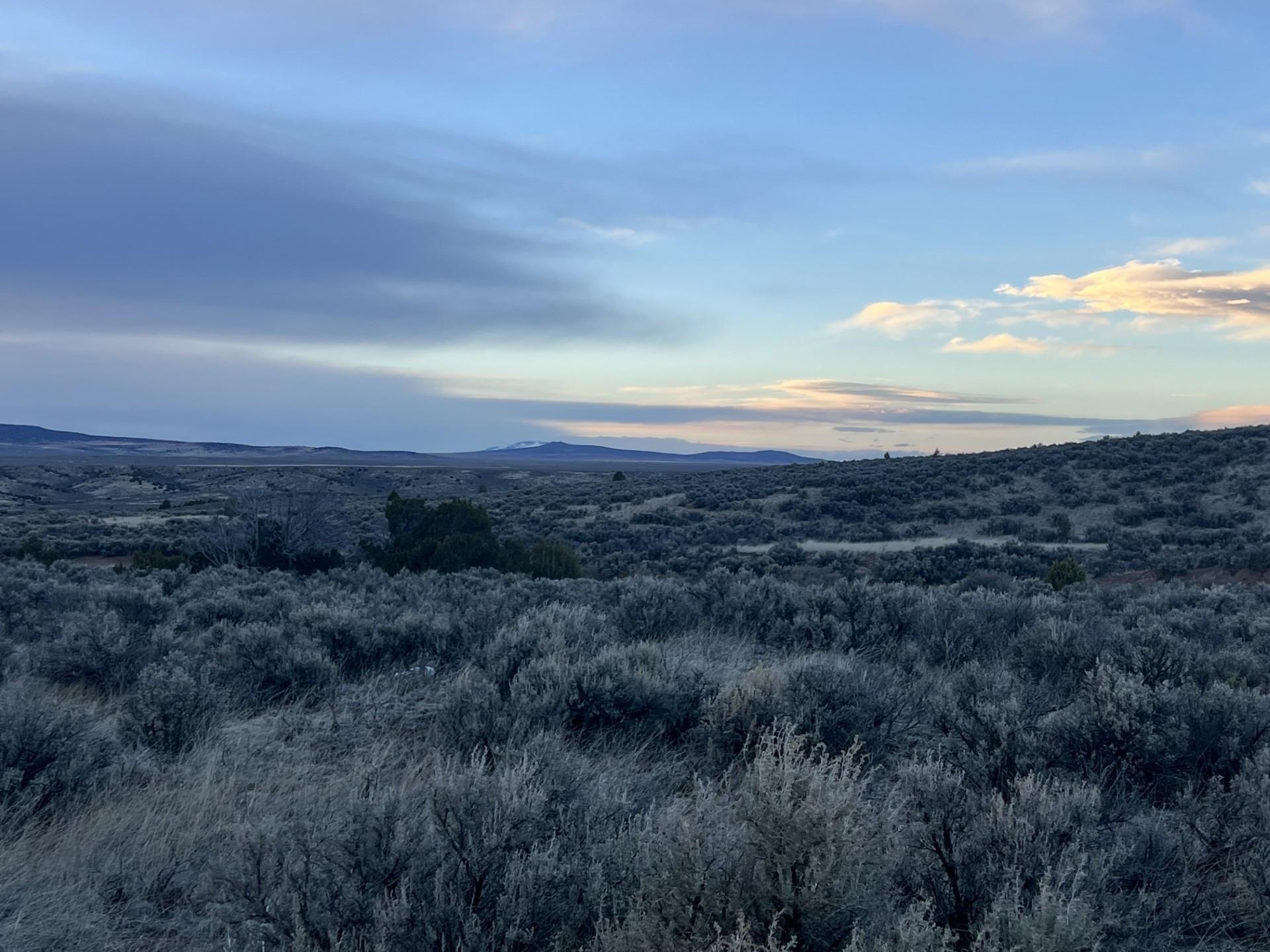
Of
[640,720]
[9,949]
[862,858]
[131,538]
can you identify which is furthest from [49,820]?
[131,538]

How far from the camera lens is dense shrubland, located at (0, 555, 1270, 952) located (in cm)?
270

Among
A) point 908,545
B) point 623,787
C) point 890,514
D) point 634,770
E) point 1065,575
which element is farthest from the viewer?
point 890,514

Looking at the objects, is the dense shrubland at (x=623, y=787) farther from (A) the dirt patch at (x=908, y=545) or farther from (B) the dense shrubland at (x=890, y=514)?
(A) the dirt patch at (x=908, y=545)

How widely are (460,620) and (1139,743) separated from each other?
19.1 feet

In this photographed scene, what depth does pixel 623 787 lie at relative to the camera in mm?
3982

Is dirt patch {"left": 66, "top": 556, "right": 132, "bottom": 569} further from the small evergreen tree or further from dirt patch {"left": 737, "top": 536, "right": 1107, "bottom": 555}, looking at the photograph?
the small evergreen tree

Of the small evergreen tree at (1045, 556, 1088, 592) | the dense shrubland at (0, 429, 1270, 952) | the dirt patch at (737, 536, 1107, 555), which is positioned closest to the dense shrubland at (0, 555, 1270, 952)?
the dense shrubland at (0, 429, 1270, 952)

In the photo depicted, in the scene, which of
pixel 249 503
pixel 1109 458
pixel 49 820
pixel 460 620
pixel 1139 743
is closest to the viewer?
pixel 49 820

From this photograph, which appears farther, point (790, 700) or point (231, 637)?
point (231, 637)

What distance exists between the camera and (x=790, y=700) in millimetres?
4992

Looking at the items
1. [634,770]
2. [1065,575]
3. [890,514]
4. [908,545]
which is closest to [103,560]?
[908,545]

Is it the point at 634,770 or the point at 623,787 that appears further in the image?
the point at 634,770

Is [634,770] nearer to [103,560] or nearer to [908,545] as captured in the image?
[908,545]

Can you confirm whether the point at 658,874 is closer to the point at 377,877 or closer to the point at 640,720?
the point at 377,877
